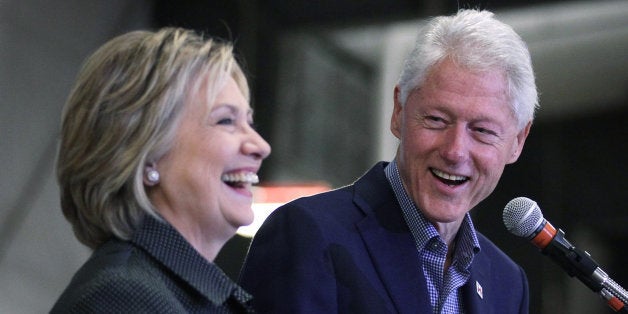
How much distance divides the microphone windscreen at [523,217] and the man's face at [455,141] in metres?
0.19

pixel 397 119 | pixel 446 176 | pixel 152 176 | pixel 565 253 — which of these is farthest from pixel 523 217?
pixel 152 176

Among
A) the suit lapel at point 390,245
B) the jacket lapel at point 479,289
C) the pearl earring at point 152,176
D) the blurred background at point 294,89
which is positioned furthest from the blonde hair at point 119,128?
the blurred background at point 294,89

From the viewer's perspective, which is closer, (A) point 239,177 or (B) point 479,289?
(A) point 239,177

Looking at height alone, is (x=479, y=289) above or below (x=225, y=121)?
below

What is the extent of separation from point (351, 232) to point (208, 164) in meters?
0.57

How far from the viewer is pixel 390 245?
7.35 feet

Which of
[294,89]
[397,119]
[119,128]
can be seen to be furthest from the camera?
[294,89]

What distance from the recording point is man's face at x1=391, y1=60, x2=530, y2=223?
2.22m

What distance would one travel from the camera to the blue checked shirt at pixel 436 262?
2260 mm

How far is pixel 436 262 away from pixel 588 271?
0.41m

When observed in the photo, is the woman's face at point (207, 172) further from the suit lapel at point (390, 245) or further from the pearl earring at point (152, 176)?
the suit lapel at point (390, 245)

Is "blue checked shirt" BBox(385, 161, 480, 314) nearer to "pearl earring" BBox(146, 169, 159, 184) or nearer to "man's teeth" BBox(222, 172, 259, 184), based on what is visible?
"man's teeth" BBox(222, 172, 259, 184)

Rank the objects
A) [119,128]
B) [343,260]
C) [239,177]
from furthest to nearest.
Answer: [343,260]
[239,177]
[119,128]

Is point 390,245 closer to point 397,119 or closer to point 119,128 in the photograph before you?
point 397,119
